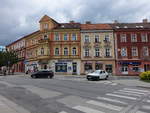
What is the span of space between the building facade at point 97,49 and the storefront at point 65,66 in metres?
1.44

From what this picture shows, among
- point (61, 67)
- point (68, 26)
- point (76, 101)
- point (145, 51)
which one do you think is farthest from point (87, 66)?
point (76, 101)

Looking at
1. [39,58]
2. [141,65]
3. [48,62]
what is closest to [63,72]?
[48,62]

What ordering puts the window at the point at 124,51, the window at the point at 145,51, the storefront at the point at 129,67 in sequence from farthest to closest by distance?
the window at the point at 124,51 < the window at the point at 145,51 < the storefront at the point at 129,67

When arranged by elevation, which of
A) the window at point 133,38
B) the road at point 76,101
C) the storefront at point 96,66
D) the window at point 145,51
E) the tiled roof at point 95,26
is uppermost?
the tiled roof at point 95,26

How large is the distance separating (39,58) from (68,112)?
Answer: 113 ft

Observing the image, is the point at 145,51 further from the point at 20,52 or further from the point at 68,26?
the point at 20,52

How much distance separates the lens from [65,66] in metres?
38.7

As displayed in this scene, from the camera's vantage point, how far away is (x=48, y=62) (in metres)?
38.7

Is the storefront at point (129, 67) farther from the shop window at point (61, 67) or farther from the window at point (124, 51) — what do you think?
the shop window at point (61, 67)

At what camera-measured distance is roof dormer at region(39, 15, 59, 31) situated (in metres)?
39.9

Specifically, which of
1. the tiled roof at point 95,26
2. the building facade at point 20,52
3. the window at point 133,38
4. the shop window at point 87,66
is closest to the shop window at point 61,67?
the shop window at point 87,66

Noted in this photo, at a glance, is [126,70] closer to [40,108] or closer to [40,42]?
[40,42]

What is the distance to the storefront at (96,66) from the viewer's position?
124 feet

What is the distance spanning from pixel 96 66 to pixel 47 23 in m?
16.3
